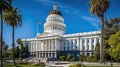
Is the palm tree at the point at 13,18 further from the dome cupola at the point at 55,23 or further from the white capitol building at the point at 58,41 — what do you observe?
the dome cupola at the point at 55,23

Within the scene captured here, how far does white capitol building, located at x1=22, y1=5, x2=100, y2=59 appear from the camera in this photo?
116031 millimetres

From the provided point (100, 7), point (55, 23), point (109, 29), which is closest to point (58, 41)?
point (55, 23)

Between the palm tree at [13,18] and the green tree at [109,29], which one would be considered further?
the green tree at [109,29]

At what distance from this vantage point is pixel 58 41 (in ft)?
418

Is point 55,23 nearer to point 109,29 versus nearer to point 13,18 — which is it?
point 109,29

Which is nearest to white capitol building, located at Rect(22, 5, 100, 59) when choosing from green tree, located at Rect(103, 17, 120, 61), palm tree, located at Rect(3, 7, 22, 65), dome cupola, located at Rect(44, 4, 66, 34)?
dome cupola, located at Rect(44, 4, 66, 34)

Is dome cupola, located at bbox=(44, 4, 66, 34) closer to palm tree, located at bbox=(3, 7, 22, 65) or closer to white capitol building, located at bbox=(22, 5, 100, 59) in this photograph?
white capitol building, located at bbox=(22, 5, 100, 59)

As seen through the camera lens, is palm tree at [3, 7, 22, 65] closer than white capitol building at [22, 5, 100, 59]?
Yes

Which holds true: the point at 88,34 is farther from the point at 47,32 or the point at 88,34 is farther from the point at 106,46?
the point at 106,46

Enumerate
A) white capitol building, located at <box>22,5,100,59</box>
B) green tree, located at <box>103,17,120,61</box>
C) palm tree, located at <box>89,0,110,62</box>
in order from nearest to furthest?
palm tree, located at <box>89,0,110,62</box>
green tree, located at <box>103,17,120,61</box>
white capitol building, located at <box>22,5,100,59</box>

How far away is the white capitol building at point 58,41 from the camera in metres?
116

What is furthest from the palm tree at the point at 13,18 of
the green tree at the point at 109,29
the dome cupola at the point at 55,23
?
the dome cupola at the point at 55,23

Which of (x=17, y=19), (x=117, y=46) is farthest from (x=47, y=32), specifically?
(x=117, y=46)

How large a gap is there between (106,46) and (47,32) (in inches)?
2530
